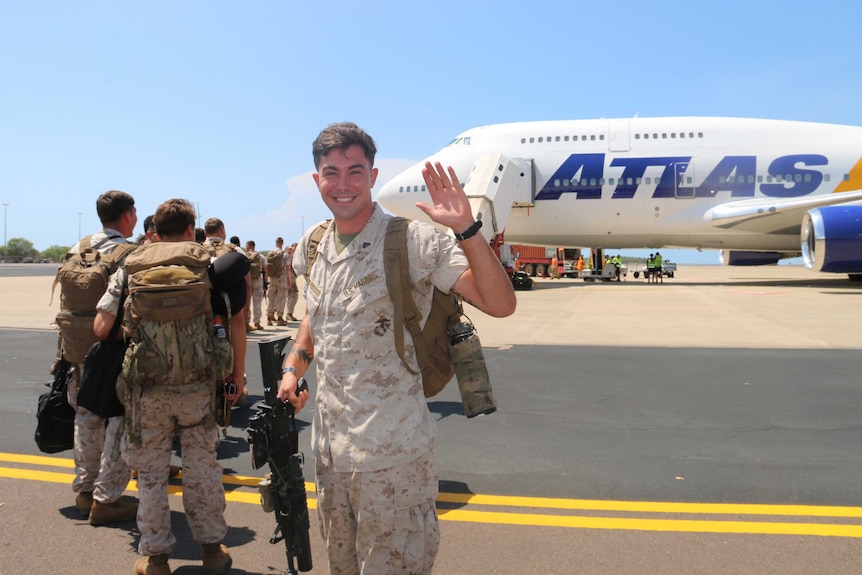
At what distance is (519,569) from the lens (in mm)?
2994

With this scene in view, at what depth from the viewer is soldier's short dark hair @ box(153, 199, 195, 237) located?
3314 millimetres

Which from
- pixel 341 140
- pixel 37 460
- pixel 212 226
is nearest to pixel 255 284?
pixel 212 226

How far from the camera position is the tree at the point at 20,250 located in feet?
330

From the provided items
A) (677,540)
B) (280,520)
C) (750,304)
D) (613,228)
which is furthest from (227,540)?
(613,228)

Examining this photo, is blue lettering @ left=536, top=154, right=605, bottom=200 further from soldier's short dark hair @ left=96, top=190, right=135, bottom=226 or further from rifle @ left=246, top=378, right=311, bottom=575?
rifle @ left=246, top=378, right=311, bottom=575

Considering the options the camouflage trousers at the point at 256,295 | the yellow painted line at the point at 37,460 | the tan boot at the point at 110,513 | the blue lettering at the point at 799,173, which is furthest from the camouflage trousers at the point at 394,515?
the blue lettering at the point at 799,173

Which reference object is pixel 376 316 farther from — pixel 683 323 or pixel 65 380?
pixel 683 323

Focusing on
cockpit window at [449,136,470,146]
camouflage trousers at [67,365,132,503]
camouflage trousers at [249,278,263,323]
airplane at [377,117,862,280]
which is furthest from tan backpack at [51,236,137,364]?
cockpit window at [449,136,470,146]

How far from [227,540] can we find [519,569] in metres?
1.56

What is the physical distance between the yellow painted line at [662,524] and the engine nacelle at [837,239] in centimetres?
1768

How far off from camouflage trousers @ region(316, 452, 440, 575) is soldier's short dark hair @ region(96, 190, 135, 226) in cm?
247

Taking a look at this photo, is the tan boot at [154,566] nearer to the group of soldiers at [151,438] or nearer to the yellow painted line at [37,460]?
the group of soldiers at [151,438]

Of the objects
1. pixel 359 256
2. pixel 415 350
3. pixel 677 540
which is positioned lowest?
pixel 677 540

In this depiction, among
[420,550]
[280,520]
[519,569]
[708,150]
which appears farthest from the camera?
[708,150]
